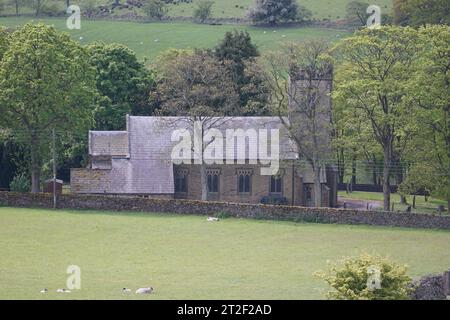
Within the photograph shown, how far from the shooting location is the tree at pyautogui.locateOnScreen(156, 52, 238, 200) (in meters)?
77.4

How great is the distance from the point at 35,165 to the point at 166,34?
2750 inches

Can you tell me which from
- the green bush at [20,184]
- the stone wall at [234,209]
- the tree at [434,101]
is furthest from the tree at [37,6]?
the stone wall at [234,209]

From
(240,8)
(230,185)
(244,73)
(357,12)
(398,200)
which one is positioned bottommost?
(398,200)

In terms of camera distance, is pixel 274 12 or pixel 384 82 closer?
pixel 384 82

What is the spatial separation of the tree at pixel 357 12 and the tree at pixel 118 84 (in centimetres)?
5348

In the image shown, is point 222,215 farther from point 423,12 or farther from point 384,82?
point 423,12

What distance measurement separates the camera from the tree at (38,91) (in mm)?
73750

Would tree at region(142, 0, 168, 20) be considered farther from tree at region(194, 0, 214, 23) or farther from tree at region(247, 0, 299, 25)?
tree at region(247, 0, 299, 25)

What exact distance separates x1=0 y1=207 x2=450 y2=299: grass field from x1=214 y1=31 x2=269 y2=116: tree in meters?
20.2

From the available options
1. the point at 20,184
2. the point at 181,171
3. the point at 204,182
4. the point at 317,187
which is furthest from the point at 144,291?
the point at 181,171

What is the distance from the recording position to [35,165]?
7462 cm

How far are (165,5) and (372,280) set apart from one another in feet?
418

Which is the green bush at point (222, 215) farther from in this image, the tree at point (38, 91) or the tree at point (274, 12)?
the tree at point (274, 12)

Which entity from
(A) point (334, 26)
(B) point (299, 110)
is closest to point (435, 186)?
(B) point (299, 110)
